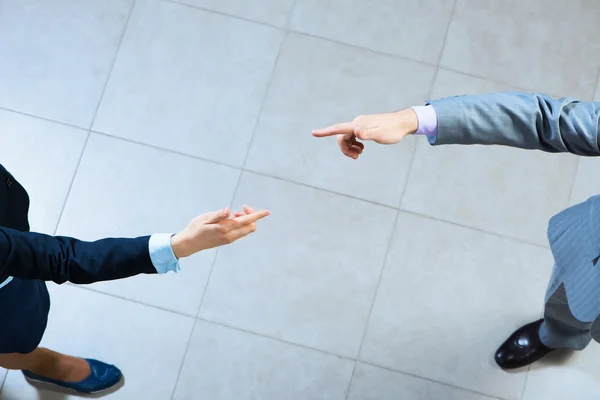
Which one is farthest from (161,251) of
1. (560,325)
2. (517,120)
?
(560,325)

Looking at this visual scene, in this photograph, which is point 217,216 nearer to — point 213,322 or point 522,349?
point 213,322

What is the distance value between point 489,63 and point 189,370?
57.5 inches

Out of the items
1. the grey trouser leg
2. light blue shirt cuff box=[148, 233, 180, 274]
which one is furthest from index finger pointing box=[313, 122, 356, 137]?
the grey trouser leg

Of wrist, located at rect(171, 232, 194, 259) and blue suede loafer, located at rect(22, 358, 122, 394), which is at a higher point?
wrist, located at rect(171, 232, 194, 259)

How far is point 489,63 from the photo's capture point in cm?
225

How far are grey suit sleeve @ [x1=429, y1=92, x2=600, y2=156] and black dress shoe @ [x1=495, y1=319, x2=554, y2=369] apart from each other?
977mm

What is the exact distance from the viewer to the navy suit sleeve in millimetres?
1202

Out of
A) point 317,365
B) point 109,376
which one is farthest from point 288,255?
point 109,376

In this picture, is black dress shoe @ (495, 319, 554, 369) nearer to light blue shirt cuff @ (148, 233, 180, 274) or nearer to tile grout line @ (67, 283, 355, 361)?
tile grout line @ (67, 283, 355, 361)

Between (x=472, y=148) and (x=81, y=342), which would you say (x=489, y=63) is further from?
(x=81, y=342)

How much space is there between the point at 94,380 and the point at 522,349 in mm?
Result: 1334

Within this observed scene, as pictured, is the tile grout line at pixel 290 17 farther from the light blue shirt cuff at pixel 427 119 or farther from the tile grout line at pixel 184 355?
the light blue shirt cuff at pixel 427 119

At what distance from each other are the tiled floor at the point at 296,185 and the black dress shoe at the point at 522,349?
0.16 feet

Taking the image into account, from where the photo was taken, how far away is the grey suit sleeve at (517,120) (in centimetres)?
114
